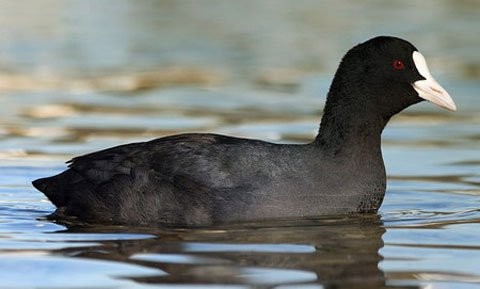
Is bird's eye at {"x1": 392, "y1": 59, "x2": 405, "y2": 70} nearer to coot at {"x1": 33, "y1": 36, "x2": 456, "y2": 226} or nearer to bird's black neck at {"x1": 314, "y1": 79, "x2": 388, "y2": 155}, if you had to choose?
coot at {"x1": 33, "y1": 36, "x2": 456, "y2": 226}

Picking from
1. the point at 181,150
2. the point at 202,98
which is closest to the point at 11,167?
the point at 181,150

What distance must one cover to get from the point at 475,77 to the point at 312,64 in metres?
1.85

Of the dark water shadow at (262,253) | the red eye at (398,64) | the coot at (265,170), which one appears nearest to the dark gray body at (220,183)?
the coot at (265,170)

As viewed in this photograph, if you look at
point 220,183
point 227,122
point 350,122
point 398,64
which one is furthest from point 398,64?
point 227,122

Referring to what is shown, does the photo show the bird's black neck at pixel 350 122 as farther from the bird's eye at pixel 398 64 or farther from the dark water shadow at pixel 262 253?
the dark water shadow at pixel 262 253

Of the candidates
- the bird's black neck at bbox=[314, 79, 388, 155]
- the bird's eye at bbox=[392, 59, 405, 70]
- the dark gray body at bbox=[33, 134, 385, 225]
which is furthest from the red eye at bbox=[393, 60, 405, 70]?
the dark gray body at bbox=[33, 134, 385, 225]

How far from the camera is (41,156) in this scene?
980 cm

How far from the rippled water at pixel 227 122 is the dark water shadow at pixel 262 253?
1 cm

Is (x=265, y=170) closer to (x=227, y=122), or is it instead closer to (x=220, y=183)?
(x=220, y=183)

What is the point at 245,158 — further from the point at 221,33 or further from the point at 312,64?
the point at 221,33

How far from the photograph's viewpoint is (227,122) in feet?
37.1

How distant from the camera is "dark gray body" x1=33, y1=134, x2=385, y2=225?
7.33 metres

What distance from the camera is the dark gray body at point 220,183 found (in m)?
7.33

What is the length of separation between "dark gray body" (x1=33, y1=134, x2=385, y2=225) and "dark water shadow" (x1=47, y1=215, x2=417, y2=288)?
11 centimetres
